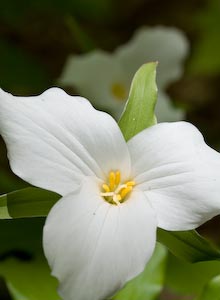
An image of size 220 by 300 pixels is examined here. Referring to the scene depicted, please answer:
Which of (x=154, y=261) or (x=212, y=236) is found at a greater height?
(x=154, y=261)

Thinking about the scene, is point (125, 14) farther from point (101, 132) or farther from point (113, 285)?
point (113, 285)

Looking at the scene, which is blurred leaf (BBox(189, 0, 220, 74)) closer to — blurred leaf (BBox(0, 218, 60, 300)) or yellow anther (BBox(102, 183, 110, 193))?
blurred leaf (BBox(0, 218, 60, 300))

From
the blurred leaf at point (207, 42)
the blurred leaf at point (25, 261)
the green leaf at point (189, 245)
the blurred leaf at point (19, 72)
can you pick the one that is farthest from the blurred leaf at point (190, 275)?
the blurred leaf at point (207, 42)

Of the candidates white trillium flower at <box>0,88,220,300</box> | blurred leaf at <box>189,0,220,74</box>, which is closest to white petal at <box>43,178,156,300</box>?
white trillium flower at <box>0,88,220,300</box>

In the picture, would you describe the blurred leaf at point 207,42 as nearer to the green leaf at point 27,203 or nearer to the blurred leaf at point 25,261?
the blurred leaf at point 25,261

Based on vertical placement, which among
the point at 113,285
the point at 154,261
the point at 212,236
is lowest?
the point at 212,236

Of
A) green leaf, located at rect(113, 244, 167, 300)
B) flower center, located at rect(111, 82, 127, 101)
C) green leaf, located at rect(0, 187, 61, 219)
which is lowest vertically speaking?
green leaf, located at rect(113, 244, 167, 300)

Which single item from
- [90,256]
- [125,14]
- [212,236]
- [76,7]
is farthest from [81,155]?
[125,14]
